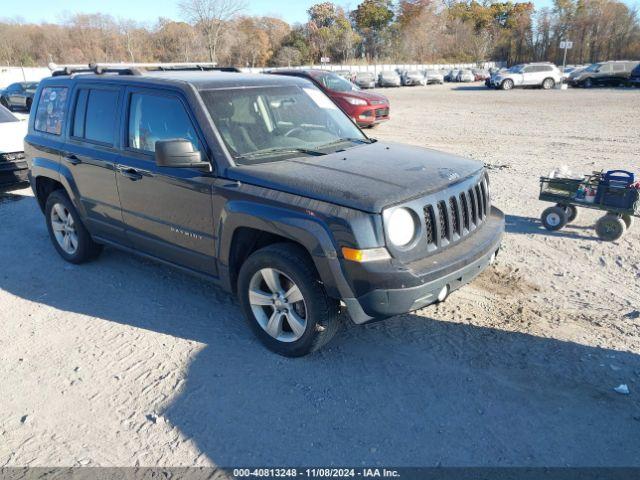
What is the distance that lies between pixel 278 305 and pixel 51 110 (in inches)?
142

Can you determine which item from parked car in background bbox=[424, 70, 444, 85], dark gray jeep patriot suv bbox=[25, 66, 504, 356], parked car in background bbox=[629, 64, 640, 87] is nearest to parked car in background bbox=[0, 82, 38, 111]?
dark gray jeep patriot suv bbox=[25, 66, 504, 356]

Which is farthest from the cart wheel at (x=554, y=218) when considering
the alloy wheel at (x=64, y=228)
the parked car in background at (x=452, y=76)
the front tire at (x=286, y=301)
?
the parked car in background at (x=452, y=76)

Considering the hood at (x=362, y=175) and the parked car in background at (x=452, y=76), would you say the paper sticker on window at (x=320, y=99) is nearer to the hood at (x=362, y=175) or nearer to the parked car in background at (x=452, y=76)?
the hood at (x=362, y=175)

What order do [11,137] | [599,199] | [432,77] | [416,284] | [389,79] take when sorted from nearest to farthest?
[416,284], [599,199], [11,137], [389,79], [432,77]

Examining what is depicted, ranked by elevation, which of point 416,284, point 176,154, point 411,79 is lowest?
point 411,79

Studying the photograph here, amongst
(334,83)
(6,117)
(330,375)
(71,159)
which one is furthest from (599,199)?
(334,83)

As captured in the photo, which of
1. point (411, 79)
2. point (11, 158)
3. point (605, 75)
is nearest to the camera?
point (11, 158)

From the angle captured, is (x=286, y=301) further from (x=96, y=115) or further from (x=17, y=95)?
(x=17, y=95)

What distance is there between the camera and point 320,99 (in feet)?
15.8

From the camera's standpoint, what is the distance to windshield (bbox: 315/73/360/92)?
16.1m

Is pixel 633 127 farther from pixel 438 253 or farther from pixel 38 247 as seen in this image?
pixel 38 247

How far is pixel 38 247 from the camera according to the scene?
20.3 feet

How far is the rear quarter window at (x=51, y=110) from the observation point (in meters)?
5.22

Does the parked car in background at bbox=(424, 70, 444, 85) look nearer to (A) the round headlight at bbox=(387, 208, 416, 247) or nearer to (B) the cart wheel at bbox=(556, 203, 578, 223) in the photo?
(B) the cart wheel at bbox=(556, 203, 578, 223)
